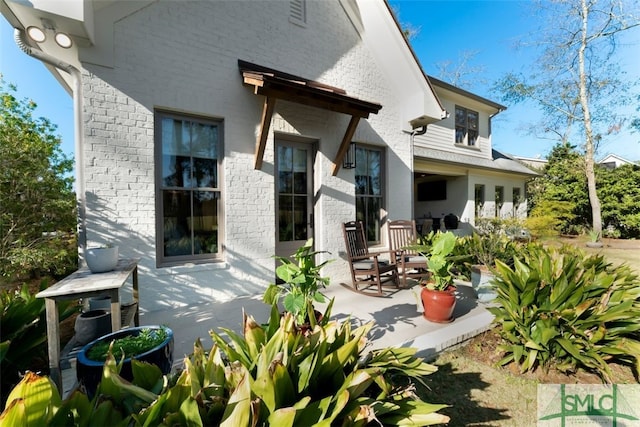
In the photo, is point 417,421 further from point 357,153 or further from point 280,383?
point 357,153

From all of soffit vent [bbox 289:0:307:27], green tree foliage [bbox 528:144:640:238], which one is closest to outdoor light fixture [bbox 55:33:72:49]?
soffit vent [bbox 289:0:307:27]

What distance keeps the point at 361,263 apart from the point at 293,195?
1.65 metres

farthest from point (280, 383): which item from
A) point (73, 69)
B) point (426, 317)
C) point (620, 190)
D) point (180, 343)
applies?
point (620, 190)

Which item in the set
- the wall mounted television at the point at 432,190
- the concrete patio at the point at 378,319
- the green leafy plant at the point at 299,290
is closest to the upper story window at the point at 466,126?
the wall mounted television at the point at 432,190

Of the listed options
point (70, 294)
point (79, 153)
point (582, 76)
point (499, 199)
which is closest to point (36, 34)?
point (79, 153)

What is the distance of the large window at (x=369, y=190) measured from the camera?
5.48 meters

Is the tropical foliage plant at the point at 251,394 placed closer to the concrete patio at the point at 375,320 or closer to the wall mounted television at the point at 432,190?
the concrete patio at the point at 375,320

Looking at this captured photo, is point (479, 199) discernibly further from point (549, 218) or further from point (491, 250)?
point (491, 250)

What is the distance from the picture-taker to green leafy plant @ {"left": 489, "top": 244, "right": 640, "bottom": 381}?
2.30 meters

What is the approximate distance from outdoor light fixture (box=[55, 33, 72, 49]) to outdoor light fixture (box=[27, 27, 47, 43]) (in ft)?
0.43

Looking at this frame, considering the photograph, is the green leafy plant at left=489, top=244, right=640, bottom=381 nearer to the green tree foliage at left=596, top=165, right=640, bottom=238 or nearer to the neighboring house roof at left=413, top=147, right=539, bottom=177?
the neighboring house roof at left=413, top=147, right=539, bottom=177

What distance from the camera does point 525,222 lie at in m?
8.46

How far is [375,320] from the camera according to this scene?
3.29 meters

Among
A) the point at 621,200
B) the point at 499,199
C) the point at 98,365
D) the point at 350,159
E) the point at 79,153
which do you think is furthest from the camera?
the point at 621,200
